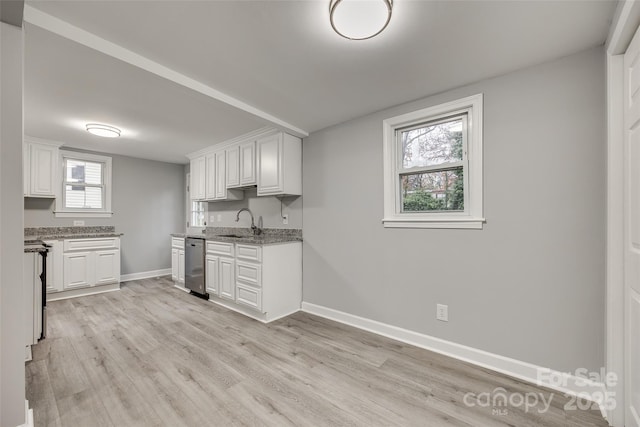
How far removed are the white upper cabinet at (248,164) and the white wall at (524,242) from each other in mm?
1765

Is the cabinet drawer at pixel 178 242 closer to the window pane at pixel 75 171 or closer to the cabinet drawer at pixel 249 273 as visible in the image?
the cabinet drawer at pixel 249 273

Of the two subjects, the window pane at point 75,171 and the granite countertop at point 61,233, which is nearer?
the granite countertop at point 61,233

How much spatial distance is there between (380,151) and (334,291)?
1.70 m

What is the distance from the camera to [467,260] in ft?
7.49

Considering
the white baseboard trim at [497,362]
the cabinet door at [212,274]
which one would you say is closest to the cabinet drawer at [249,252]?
the cabinet door at [212,274]

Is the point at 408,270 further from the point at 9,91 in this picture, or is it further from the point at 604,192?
the point at 9,91

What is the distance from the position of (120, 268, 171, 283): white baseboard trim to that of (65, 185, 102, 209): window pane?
138 cm

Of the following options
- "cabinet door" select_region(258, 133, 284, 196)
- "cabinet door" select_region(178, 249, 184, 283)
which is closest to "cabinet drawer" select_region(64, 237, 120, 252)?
"cabinet door" select_region(178, 249, 184, 283)

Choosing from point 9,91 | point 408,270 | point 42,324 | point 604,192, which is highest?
point 9,91

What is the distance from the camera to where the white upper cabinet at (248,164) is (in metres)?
3.78

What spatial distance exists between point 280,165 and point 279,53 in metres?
1.62

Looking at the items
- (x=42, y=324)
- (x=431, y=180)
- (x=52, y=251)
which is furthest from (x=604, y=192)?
(x=52, y=251)

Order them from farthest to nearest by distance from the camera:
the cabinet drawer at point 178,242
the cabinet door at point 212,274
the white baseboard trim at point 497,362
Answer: the cabinet drawer at point 178,242 < the cabinet door at point 212,274 < the white baseboard trim at point 497,362

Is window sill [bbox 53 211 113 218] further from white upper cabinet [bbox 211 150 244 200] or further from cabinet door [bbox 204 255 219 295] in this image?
cabinet door [bbox 204 255 219 295]
